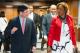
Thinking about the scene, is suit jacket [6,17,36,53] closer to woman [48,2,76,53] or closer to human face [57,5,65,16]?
woman [48,2,76,53]

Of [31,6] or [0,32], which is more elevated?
[31,6]

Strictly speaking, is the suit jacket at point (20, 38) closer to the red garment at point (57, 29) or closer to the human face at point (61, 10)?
the red garment at point (57, 29)

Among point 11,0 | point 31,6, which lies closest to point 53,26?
point 31,6

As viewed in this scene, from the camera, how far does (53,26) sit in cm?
536

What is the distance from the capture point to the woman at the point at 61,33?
17.4 feet

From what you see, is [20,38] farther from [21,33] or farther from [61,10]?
[61,10]

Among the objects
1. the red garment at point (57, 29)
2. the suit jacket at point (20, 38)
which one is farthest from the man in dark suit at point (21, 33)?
the red garment at point (57, 29)

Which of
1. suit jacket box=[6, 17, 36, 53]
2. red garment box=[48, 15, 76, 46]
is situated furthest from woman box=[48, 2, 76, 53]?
suit jacket box=[6, 17, 36, 53]

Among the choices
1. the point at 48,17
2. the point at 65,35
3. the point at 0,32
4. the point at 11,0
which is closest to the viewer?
the point at 65,35

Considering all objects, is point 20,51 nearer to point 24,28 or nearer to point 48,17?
point 24,28

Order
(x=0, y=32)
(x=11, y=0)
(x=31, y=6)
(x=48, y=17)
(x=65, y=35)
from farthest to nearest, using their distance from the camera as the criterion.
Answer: (x=11, y=0) → (x=31, y=6) → (x=0, y=32) → (x=48, y=17) → (x=65, y=35)

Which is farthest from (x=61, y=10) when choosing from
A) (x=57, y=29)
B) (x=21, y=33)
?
(x=21, y=33)

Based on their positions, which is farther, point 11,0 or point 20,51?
point 11,0

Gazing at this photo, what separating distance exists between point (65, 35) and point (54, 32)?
21 centimetres
